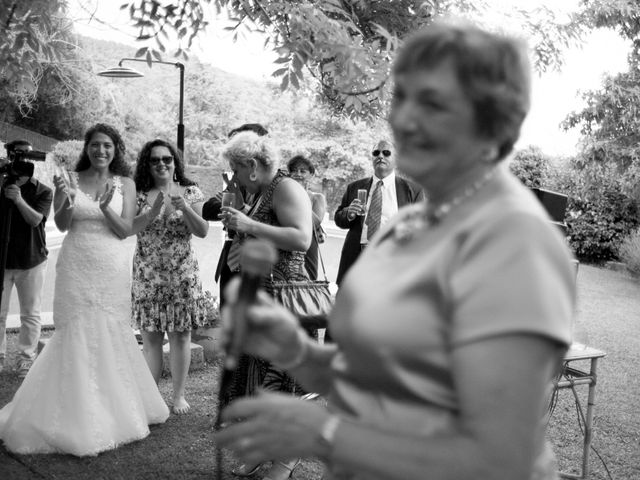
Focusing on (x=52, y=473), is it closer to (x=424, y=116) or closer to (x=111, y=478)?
(x=111, y=478)

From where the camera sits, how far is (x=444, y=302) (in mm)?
918

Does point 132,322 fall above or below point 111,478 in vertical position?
above

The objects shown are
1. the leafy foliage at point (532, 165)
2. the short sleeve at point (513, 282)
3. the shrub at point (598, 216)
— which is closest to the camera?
the short sleeve at point (513, 282)

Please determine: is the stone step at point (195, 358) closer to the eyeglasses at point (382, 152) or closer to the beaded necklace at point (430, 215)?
the eyeglasses at point (382, 152)

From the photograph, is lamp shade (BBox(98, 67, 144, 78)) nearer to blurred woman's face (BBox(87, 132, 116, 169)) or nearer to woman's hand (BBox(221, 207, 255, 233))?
blurred woman's face (BBox(87, 132, 116, 169))

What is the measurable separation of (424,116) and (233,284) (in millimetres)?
373

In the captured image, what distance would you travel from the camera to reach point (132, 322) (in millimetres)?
4707

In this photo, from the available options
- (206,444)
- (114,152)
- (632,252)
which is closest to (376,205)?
(114,152)

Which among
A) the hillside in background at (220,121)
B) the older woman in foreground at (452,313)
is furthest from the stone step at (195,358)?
the hillside in background at (220,121)

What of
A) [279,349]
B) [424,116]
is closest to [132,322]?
[279,349]

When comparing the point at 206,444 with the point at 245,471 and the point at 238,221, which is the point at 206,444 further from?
the point at 238,221

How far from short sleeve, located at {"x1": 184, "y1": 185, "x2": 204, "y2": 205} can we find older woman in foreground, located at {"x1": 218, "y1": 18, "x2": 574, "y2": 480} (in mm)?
3793

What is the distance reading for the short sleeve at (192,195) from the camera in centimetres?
475

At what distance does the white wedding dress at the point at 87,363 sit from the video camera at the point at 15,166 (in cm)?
45
